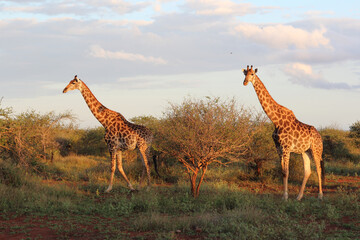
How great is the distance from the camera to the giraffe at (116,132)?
14.5m

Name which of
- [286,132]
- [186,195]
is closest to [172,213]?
[186,195]

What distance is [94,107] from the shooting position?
1509cm

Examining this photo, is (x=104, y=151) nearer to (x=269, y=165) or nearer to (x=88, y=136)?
(x=88, y=136)

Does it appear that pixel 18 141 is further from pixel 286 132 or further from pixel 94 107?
pixel 286 132

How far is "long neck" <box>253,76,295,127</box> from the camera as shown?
1326cm

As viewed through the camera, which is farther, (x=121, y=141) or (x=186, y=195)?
(x=121, y=141)

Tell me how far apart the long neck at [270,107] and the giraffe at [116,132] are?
419cm

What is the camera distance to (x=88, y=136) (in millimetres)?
30328

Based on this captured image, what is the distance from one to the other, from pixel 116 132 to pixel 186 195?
389 centimetres

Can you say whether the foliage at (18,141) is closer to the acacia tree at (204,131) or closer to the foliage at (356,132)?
the acacia tree at (204,131)

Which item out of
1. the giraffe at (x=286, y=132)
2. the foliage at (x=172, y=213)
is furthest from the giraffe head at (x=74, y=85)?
the giraffe at (x=286, y=132)

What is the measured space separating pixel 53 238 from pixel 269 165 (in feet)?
37.9

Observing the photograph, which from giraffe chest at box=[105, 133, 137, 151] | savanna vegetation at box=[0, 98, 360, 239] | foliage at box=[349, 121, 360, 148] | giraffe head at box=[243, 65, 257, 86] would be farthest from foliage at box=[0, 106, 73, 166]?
foliage at box=[349, 121, 360, 148]

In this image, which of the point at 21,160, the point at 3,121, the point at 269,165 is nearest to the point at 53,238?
the point at 21,160
